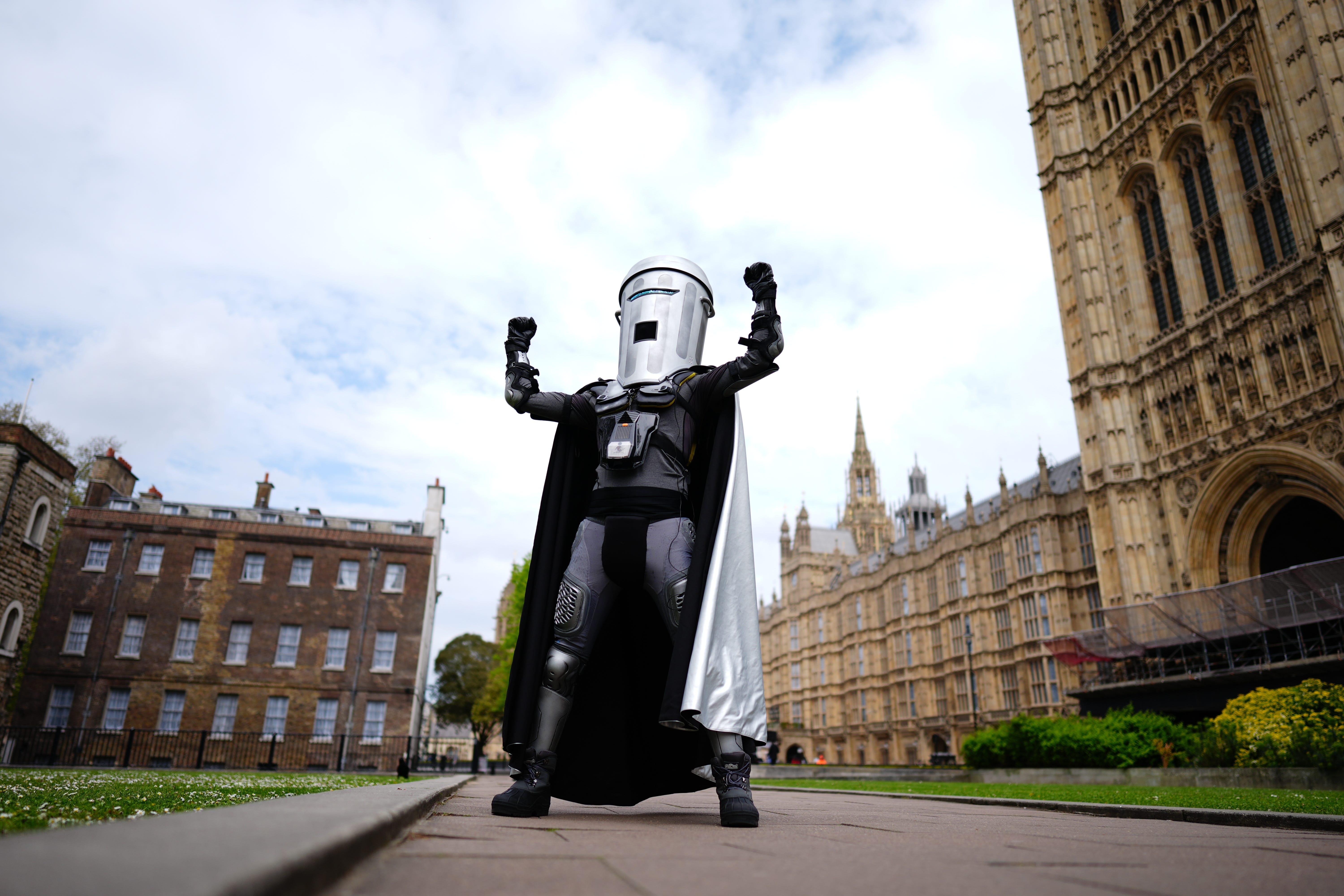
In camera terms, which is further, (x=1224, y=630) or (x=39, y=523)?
(x=39, y=523)

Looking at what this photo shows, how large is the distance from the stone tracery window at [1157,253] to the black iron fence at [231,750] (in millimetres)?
27260

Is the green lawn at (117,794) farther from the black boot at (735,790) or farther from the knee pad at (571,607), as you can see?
the black boot at (735,790)

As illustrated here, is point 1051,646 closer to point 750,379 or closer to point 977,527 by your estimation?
point 977,527

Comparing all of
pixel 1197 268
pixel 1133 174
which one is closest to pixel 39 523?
pixel 1197 268

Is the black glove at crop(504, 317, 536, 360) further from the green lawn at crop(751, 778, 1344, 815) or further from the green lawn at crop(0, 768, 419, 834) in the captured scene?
the green lawn at crop(751, 778, 1344, 815)

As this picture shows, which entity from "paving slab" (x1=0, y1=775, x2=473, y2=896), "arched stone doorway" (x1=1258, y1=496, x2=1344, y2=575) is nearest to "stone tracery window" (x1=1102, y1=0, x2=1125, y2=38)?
"arched stone doorway" (x1=1258, y1=496, x2=1344, y2=575)

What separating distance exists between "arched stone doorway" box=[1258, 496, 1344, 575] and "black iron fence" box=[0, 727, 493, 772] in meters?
25.4

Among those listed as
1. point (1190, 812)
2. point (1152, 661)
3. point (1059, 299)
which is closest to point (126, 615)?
point (1190, 812)

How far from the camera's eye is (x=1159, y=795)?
7508 mm

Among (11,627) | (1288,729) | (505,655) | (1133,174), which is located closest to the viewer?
(1288,729)

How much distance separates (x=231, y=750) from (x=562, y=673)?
2300 cm

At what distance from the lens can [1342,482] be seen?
19.0m

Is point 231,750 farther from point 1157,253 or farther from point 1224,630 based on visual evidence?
point 1157,253

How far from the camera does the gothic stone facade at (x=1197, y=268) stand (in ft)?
67.2
